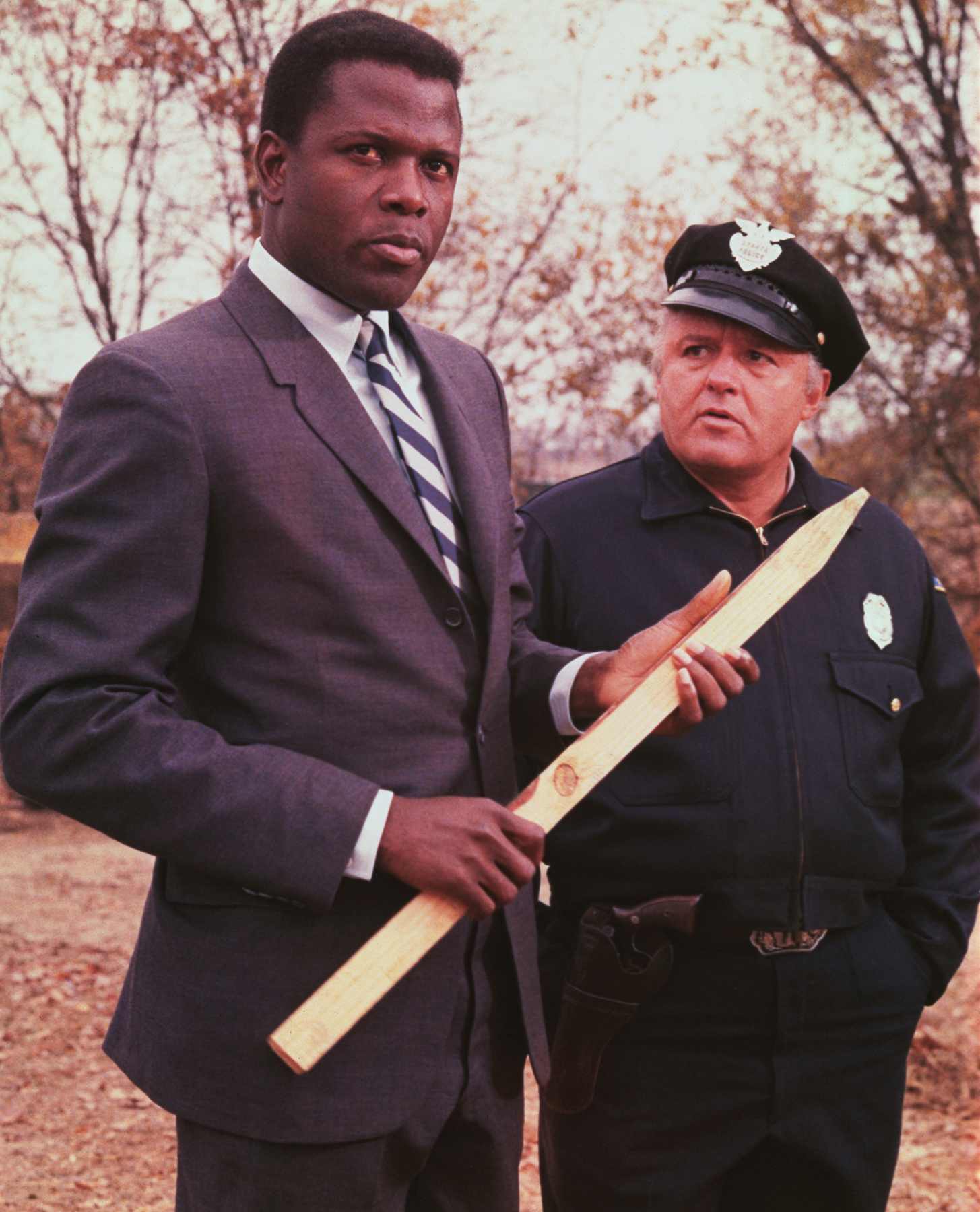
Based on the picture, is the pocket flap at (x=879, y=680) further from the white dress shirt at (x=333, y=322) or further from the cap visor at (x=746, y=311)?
the white dress shirt at (x=333, y=322)

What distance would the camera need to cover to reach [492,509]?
2.06 m

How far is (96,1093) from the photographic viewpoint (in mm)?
5172

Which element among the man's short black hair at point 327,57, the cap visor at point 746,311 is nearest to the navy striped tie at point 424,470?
the man's short black hair at point 327,57

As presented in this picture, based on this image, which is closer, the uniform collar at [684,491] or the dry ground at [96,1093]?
the uniform collar at [684,491]

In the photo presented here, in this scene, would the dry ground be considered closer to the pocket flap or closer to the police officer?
the police officer

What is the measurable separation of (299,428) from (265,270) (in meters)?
0.28

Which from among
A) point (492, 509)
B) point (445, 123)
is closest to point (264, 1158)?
point (492, 509)

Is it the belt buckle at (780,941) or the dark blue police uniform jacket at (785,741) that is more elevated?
the dark blue police uniform jacket at (785,741)

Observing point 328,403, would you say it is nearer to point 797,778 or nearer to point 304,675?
point 304,675

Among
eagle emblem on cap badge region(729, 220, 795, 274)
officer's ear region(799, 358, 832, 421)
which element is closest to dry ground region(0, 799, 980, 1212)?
officer's ear region(799, 358, 832, 421)

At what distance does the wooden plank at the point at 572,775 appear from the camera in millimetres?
1559

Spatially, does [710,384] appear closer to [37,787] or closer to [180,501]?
[180,501]

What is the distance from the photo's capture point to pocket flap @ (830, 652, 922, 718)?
2584 millimetres

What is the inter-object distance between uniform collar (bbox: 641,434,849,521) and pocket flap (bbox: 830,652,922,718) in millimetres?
340
